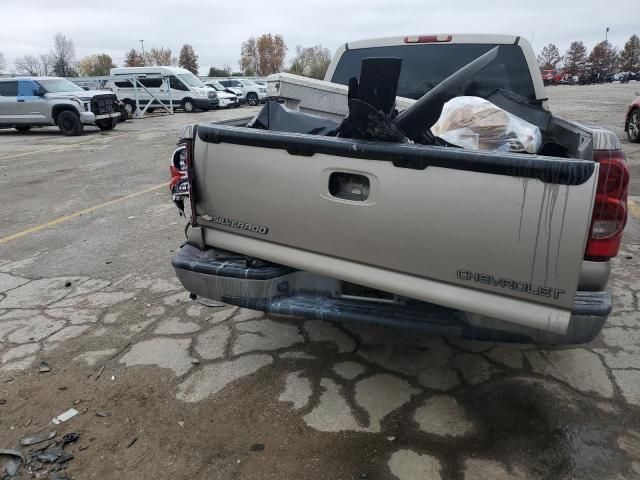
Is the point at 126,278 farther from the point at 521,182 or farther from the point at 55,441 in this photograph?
the point at 521,182

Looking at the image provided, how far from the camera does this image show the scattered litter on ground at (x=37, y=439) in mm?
2502

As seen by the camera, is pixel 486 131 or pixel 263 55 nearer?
pixel 486 131

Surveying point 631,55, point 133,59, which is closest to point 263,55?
point 133,59

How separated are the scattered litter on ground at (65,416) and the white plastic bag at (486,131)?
101 inches

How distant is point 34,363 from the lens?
322 cm

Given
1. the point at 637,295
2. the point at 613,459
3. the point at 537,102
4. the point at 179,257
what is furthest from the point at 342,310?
the point at 637,295

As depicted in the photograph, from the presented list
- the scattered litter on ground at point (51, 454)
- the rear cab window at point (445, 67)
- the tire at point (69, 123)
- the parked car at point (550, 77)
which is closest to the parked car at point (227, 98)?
the tire at point (69, 123)

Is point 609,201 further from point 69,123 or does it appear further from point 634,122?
point 69,123

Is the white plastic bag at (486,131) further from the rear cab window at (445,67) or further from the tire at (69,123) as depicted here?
the tire at (69,123)

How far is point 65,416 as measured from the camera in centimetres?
270

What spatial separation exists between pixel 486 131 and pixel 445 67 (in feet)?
6.15

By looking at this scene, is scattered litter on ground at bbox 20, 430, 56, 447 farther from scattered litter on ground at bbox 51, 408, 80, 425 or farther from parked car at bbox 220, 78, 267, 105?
parked car at bbox 220, 78, 267, 105

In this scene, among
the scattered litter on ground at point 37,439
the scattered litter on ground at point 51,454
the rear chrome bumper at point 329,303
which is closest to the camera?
the rear chrome bumper at point 329,303

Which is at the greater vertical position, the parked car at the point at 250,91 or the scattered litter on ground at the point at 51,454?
the parked car at the point at 250,91
